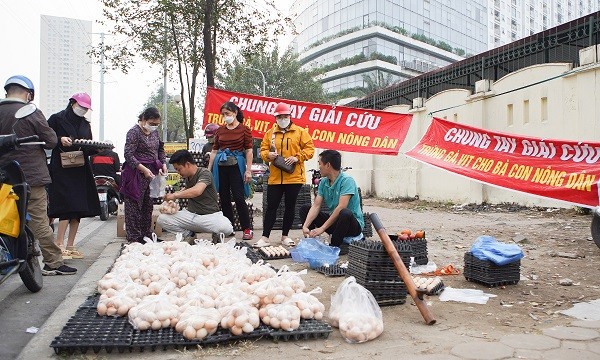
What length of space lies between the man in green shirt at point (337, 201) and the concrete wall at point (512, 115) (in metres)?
3.28

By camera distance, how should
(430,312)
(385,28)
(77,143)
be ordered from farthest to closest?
(385,28), (77,143), (430,312)

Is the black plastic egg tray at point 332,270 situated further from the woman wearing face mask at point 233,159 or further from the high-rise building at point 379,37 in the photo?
the high-rise building at point 379,37

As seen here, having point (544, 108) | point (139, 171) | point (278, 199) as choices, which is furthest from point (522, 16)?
point (139, 171)

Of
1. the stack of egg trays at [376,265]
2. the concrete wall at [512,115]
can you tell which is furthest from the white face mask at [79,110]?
the concrete wall at [512,115]

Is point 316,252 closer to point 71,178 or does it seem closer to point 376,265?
point 376,265

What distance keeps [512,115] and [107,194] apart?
990 centimetres

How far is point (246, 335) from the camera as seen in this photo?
309 cm

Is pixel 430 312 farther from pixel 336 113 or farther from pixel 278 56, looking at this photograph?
pixel 278 56

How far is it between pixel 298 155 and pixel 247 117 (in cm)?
383

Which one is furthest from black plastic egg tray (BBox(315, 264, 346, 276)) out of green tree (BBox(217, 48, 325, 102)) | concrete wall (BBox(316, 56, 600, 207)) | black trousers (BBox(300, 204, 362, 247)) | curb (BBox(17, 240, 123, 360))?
green tree (BBox(217, 48, 325, 102))

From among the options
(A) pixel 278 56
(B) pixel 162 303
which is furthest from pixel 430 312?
(A) pixel 278 56

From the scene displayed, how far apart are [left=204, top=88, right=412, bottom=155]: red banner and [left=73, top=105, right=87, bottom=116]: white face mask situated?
4.27 m

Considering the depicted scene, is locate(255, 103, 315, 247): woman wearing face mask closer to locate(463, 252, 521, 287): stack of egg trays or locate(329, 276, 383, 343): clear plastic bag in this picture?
locate(463, 252, 521, 287): stack of egg trays

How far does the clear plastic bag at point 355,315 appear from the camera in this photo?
314cm
